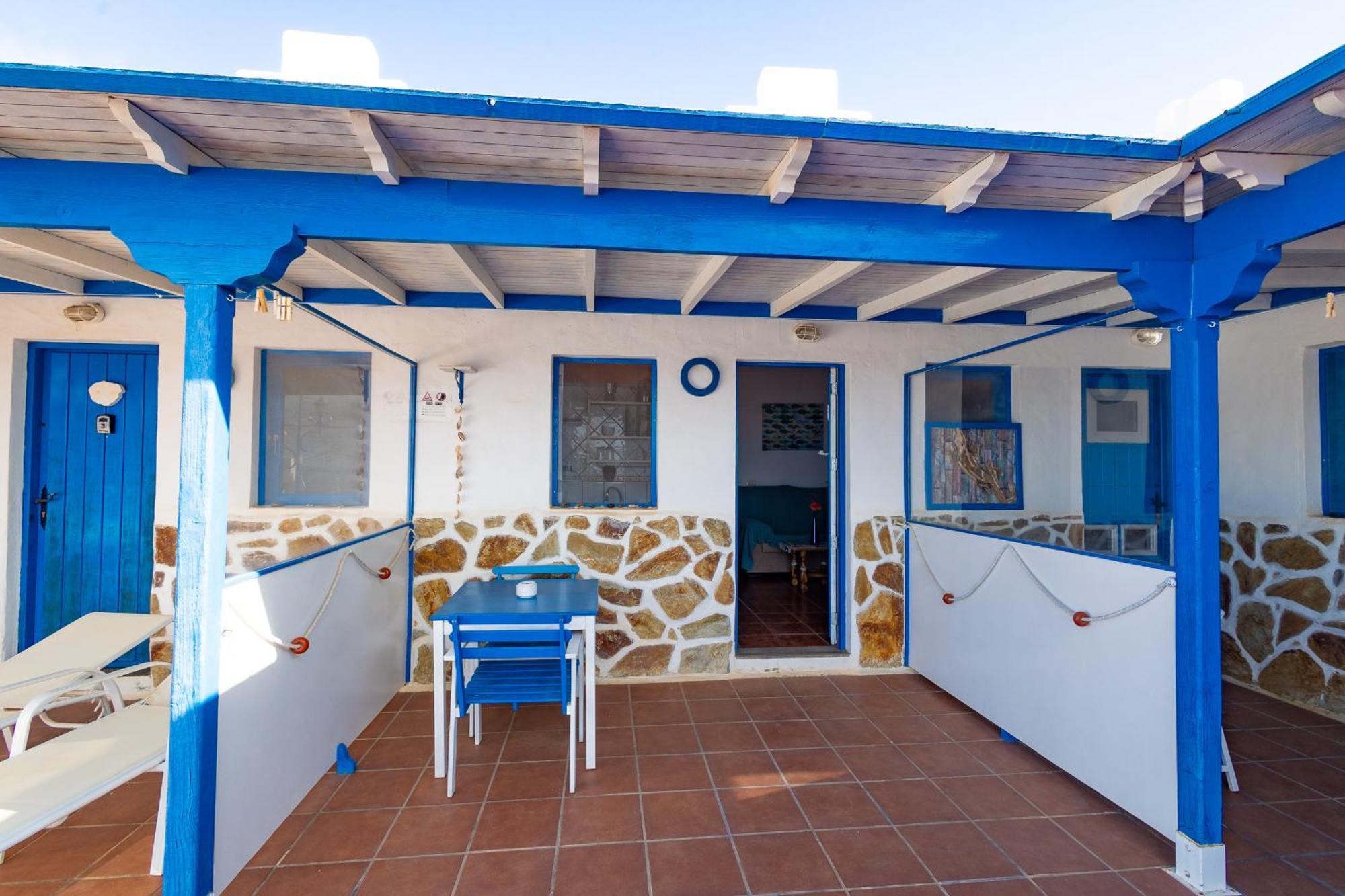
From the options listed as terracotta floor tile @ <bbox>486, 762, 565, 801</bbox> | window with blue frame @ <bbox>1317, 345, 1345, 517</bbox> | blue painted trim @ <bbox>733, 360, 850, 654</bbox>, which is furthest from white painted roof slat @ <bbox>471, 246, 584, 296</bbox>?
window with blue frame @ <bbox>1317, 345, 1345, 517</bbox>

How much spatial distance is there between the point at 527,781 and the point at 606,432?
7.33 ft

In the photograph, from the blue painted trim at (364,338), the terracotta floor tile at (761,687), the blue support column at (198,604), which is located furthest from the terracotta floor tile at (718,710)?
the blue painted trim at (364,338)

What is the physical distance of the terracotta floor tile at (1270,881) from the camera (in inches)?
90.7

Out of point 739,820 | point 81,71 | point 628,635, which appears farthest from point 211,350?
point 628,635

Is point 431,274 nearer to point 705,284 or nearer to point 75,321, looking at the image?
point 705,284

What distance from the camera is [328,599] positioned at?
3.01 m

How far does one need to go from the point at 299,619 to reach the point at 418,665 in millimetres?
1630

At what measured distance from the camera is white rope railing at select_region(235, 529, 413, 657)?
2.48 meters

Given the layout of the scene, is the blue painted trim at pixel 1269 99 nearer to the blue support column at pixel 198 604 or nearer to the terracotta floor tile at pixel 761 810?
the terracotta floor tile at pixel 761 810

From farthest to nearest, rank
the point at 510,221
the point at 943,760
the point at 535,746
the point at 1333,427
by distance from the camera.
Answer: the point at 1333,427 → the point at 535,746 → the point at 943,760 → the point at 510,221

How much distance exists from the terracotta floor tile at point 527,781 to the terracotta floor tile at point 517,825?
0.05 m

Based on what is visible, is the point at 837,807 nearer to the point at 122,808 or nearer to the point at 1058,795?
the point at 1058,795

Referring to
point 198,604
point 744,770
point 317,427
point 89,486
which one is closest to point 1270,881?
point 744,770

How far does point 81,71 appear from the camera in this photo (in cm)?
175
